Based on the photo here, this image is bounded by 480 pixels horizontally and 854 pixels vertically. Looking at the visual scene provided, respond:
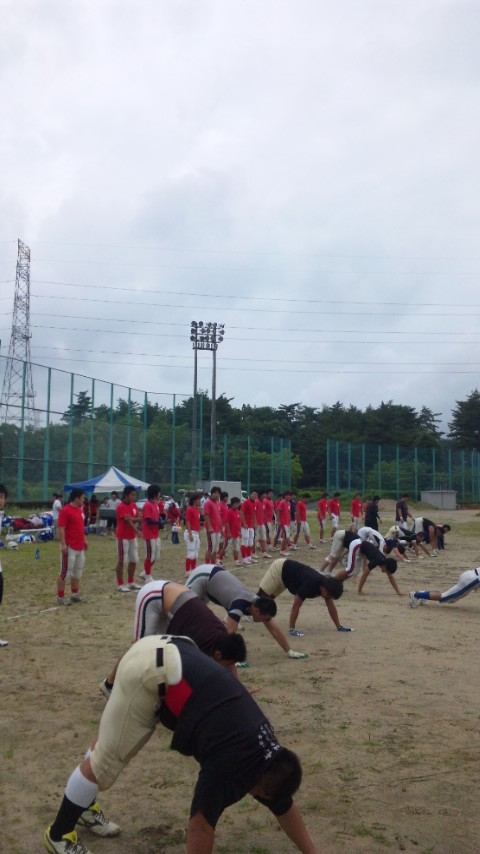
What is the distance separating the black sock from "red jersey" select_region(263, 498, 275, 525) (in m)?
16.6

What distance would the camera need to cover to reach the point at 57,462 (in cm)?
3164

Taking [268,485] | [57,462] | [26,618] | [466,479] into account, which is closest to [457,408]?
[466,479]

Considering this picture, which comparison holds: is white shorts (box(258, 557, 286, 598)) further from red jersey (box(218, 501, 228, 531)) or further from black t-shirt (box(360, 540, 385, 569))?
red jersey (box(218, 501, 228, 531))

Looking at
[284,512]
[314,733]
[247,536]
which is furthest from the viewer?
[284,512]

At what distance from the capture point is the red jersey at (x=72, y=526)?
11766 millimetres

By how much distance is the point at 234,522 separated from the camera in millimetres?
17984

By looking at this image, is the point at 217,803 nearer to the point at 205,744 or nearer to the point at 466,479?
the point at 205,744

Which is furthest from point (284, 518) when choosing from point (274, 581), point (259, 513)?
point (274, 581)

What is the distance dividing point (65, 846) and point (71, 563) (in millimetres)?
8101

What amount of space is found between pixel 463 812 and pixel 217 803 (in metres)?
2.04

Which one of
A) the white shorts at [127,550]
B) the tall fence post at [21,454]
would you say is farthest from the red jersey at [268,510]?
the tall fence post at [21,454]

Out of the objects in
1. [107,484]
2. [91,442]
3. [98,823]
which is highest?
[91,442]

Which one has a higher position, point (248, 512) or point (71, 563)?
point (248, 512)

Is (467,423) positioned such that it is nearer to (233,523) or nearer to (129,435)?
(129,435)
